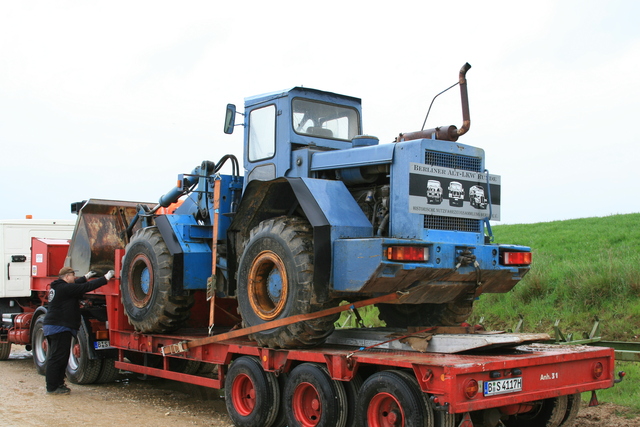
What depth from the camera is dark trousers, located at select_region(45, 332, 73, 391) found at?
375 inches

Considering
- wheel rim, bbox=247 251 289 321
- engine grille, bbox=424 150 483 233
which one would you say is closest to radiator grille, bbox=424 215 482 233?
engine grille, bbox=424 150 483 233

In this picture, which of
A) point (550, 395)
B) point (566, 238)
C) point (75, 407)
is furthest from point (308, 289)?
point (566, 238)

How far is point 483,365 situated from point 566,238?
14035 millimetres

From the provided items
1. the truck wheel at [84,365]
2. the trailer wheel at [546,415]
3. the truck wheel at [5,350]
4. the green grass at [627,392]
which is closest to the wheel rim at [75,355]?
the truck wheel at [84,365]

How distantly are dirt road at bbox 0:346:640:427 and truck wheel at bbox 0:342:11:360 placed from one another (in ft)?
7.33

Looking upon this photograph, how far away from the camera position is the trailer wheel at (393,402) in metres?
5.56

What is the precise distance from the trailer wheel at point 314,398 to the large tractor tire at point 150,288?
7.44 ft

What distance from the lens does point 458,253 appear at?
6469 millimetres

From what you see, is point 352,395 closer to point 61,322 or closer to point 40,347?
point 61,322

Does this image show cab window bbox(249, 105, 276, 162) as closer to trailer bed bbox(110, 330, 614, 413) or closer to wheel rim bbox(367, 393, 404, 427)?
trailer bed bbox(110, 330, 614, 413)

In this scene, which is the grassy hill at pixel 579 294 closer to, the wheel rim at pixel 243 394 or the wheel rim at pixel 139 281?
the wheel rim at pixel 243 394

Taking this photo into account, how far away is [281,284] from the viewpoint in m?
6.87

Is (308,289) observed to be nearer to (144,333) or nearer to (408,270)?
(408,270)

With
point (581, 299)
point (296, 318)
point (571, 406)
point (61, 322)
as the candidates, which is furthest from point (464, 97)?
point (581, 299)
